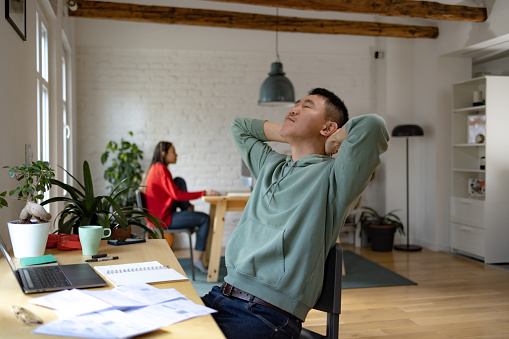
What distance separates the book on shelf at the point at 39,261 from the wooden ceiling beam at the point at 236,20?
12.9ft

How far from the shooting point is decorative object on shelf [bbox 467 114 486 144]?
5453 mm

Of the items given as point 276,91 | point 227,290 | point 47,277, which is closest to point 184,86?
point 276,91

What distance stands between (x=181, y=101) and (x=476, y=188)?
3507mm

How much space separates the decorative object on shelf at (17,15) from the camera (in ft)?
6.65

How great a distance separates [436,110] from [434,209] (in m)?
A: 1.16

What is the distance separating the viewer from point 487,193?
17.5 ft

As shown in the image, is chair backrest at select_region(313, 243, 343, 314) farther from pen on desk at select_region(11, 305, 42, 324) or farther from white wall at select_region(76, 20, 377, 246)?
white wall at select_region(76, 20, 377, 246)

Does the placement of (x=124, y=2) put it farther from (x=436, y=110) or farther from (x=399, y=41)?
(x=436, y=110)

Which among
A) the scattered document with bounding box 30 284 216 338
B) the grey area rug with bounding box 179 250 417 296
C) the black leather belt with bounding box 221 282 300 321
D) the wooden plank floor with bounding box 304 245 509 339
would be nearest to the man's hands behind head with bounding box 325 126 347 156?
the black leather belt with bounding box 221 282 300 321

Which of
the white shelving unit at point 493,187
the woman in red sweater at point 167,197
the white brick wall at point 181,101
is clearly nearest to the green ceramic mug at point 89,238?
the woman in red sweater at point 167,197

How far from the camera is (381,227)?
6016mm

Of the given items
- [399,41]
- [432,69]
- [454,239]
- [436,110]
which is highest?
[399,41]

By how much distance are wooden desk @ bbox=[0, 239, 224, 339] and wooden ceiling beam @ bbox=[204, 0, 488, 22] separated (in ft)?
10.3

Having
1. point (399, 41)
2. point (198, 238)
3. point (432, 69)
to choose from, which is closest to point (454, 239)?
point (432, 69)
